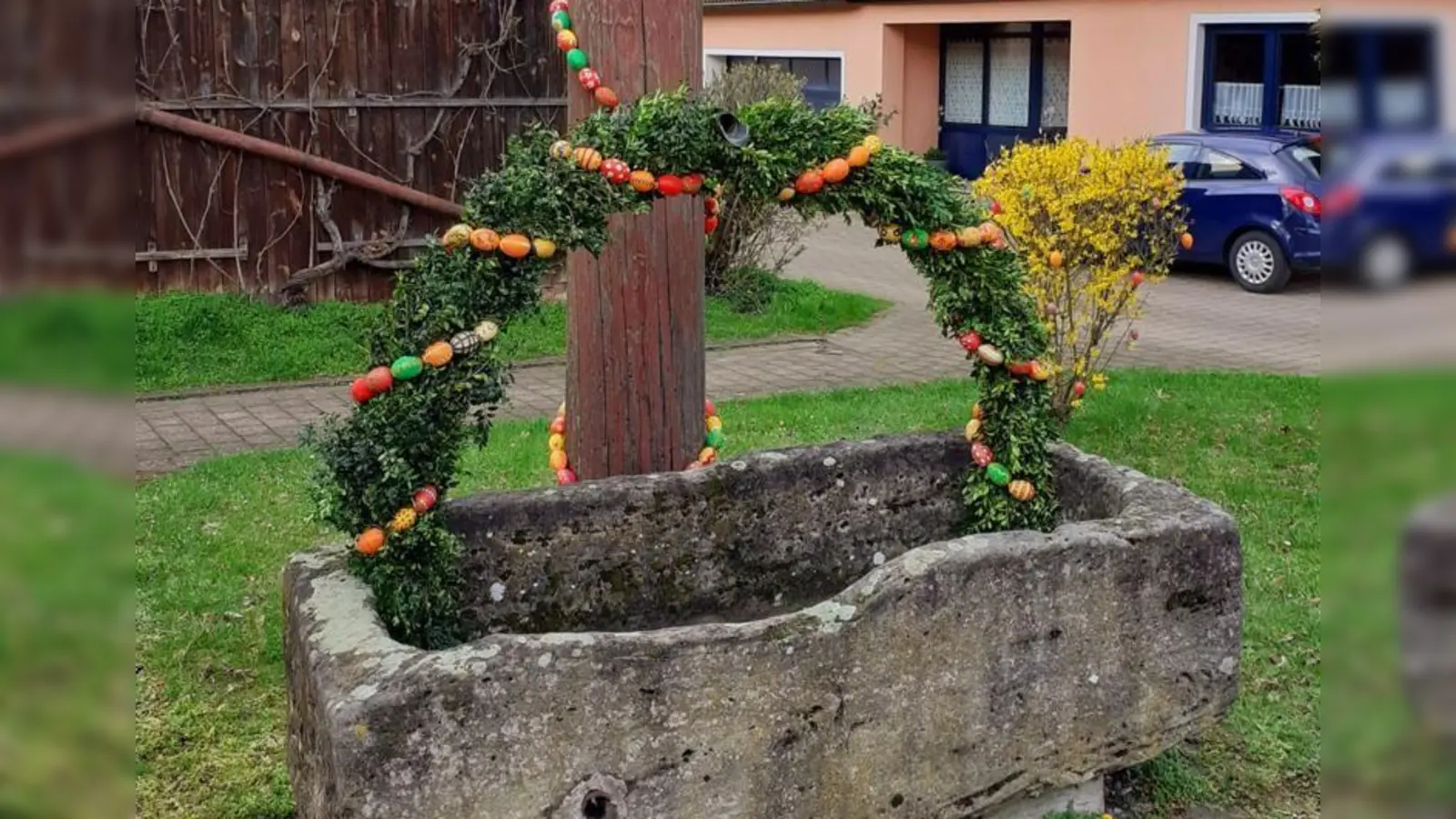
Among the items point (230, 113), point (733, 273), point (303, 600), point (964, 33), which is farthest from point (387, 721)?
point (964, 33)

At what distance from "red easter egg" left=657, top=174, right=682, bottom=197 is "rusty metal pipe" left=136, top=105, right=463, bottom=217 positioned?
289 inches

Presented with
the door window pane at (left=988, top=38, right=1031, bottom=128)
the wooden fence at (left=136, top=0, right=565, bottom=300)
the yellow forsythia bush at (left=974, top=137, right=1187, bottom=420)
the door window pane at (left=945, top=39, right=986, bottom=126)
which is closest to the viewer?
the yellow forsythia bush at (left=974, top=137, right=1187, bottom=420)

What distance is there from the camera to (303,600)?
3.48 meters

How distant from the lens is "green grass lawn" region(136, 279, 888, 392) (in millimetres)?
9898

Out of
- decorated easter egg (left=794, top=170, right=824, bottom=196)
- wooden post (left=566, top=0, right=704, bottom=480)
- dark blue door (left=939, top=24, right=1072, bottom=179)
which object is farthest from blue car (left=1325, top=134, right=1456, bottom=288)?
dark blue door (left=939, top=24, right=1072, bottom=179)

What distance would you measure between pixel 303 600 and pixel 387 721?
73 cm

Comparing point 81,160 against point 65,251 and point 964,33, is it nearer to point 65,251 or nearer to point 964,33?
point 65,251

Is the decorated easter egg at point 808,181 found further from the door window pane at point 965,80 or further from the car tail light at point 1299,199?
the door window pane at point 965,80

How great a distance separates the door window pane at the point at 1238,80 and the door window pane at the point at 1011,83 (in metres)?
3.76

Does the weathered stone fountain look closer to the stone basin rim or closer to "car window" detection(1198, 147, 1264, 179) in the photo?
the stone basin rim

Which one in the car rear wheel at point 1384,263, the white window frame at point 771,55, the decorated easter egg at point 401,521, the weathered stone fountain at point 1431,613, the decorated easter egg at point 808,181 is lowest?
the decorated easter egg at point 401,521

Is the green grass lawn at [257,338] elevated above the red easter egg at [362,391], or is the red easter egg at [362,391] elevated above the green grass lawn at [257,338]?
the red easter egg at [362,391]

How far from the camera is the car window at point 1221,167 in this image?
14.5 m

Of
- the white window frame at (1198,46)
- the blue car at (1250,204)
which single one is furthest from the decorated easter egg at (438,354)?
the white window frame at (1198,46)
